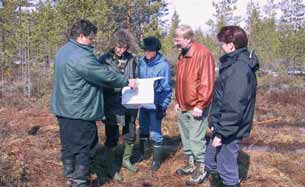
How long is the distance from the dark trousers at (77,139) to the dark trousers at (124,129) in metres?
0.66

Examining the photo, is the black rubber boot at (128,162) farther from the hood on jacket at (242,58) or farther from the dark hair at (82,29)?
the hood on jacket at (242,58)

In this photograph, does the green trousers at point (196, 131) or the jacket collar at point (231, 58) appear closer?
the jacket collar at point (231, 58)

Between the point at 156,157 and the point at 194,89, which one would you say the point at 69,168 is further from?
the point at 194,89

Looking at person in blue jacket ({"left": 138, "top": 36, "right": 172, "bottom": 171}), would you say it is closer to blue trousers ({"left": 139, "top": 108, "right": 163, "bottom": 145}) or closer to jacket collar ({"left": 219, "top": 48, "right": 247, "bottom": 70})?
blue trousers ({"left": 139, "top": 108, "right": 163, "bottom": 145})

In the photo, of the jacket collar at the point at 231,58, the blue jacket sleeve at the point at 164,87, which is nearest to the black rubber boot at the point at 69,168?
the blue jacket sleeve at the point at 164,87

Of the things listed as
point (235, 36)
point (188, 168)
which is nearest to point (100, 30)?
point (188, 168)

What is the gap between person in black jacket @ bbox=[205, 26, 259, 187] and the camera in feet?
10.8

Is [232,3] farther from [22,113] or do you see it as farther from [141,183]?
[141,183]

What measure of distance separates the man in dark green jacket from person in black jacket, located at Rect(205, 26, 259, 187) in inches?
46.1

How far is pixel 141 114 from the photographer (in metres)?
5.07

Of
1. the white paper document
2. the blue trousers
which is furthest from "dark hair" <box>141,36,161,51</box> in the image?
the blue trousers

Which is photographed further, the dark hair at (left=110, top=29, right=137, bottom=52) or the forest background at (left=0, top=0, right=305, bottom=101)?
the forest background at (left=0, top=0, right=305, bottom=101)

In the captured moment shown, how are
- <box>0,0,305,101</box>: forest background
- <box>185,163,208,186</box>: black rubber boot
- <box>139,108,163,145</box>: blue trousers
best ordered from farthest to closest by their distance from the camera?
<box>0,0,305,101</box>: forest background, <box>139,108,163,145</box>: blue trousers, <box>185,163,208,186</box>: black rubber boot

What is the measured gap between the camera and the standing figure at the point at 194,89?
167 inches
